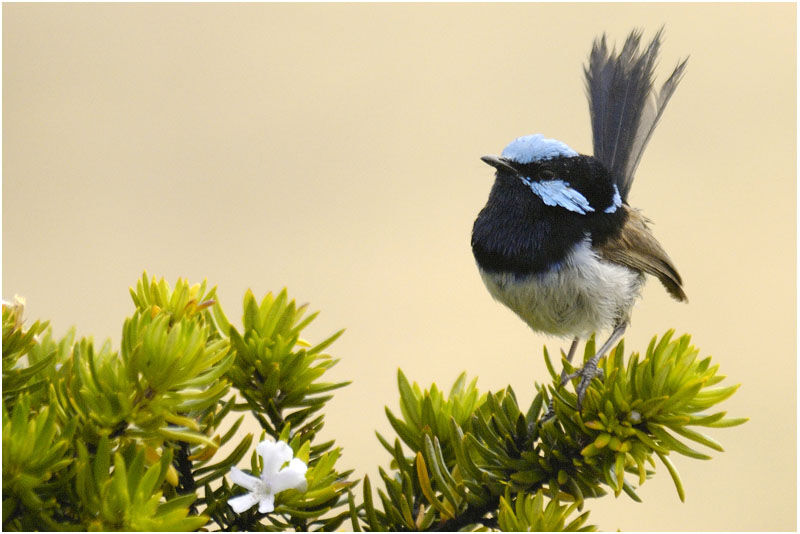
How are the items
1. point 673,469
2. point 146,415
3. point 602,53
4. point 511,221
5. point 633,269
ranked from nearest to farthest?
point 146,415 → point 673,469 → point 511,221 → point 633,269 → point 602,53

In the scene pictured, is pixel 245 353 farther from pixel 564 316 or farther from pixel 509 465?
pixel 564 316

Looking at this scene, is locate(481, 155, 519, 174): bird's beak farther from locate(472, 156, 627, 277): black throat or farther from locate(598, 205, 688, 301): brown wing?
locate(598, 205, 688, 301): brown wing

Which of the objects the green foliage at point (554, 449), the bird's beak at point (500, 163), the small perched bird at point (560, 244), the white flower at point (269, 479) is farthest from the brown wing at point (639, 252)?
the white flower at point (269, 479)

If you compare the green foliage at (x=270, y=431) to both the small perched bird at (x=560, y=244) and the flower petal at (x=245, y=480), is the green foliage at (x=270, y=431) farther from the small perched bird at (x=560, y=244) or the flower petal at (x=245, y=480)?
the small perched bird at (x=560, y=244)

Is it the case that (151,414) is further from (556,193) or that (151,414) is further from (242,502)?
(556,193)

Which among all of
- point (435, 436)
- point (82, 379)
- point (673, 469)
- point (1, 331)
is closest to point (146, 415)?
point (82, 379)

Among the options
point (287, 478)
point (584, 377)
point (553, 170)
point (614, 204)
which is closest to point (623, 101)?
point (614, 204)
